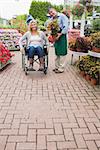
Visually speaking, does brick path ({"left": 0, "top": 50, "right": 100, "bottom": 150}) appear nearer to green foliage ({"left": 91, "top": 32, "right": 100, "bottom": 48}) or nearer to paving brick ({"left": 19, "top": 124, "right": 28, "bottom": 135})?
paving brick ({"left": 19, "top": 124, "right": 28, "bottom": 135})

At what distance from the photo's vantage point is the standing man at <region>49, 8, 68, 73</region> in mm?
6750

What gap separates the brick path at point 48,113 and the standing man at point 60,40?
0.91 meters


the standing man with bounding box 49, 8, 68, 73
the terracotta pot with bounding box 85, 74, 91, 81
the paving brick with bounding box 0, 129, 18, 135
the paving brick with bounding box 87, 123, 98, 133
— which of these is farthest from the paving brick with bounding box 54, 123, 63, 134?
the standing man with bounding box 49, 8, 68, 73

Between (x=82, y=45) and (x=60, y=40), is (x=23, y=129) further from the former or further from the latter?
(x=82, y=45)

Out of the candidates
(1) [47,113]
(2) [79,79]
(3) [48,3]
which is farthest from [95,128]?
(3) [48,3]

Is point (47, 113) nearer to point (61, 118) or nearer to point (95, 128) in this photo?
point (61, 118)

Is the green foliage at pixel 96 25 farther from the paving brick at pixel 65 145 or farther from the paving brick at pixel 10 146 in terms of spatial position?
the paving brick at pixel 10 146

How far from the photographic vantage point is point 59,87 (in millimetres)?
5527

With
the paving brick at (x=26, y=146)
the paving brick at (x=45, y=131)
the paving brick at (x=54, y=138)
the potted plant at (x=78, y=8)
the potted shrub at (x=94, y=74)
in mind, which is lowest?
the paving brick at (x=26, y=146)

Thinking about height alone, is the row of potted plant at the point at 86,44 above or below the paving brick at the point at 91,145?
above

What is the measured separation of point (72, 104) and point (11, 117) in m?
1.10

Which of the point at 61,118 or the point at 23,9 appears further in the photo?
the point at 23,9

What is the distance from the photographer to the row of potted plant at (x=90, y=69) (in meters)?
5.57

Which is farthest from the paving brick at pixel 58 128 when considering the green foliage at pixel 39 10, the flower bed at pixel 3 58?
the green foliage at pixel 39 10
